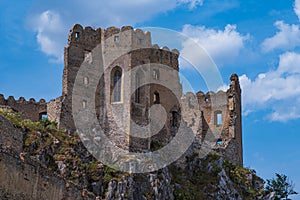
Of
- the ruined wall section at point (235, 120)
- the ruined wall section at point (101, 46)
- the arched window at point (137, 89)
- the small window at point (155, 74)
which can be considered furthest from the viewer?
the ruined wall section at point (235, 120)

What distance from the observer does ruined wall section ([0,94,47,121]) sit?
55.0 metres

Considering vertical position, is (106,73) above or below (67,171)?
above

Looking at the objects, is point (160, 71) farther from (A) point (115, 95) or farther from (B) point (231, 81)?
(B) point (231, 81)

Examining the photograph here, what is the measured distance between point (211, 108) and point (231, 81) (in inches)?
128

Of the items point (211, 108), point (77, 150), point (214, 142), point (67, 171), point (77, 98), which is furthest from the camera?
point (211, 108)

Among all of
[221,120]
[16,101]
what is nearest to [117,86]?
[16,101]

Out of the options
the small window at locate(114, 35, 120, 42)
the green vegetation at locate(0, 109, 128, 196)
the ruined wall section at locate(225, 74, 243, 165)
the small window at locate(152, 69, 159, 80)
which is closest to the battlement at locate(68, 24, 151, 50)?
the small window at locate(114, 35, 120, 42)

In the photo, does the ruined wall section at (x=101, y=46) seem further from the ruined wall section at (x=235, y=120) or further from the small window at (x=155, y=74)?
the ruined wall section at (x=235, y=120)

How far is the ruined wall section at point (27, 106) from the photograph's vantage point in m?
55.0

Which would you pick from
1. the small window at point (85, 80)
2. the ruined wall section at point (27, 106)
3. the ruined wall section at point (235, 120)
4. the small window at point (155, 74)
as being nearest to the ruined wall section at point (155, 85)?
the small window at point (155, 74)

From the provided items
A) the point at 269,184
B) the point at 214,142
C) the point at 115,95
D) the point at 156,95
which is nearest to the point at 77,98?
the point at 115,95

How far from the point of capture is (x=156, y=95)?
5484cm

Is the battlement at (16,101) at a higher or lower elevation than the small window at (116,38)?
lower

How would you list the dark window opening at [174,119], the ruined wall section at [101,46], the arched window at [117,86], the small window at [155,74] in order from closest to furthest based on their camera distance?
the ruined wall section at [101,46]
the arched window at [117,86]
the small window at [155,74]
the dark window opening at [174,119]
